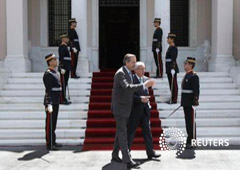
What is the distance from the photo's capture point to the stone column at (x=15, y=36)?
13.1 m

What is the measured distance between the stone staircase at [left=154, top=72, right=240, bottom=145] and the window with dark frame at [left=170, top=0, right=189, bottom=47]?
3669 millimetres

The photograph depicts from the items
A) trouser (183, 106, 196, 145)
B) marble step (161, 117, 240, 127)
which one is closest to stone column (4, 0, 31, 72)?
marble step (161, 117, 240, 127)

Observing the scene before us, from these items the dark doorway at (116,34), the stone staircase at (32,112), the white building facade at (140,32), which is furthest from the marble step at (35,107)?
the dark doorway at (116,34)

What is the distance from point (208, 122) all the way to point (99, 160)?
3571 millimetres

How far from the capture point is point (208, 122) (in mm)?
10055

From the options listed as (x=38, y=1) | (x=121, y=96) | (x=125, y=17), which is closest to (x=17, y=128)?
(x=121, y=96)

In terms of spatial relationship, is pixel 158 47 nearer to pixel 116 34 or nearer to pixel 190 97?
pixel 190 97

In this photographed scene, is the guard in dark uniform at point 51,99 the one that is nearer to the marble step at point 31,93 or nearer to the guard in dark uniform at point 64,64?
the guard in dark uniform at point 64,64

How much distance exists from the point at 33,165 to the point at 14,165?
1.16ft

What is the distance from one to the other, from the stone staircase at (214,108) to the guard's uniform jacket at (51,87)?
9.41 ft

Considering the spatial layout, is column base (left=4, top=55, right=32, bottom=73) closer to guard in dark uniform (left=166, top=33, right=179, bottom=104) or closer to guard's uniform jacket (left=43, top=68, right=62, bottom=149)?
guard's uniform jacket (left=43, top=68, right=62, bottom=149)

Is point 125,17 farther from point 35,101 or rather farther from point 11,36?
point 35,101

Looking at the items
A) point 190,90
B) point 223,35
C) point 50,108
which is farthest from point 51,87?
point 223,35

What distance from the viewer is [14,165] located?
732cm
